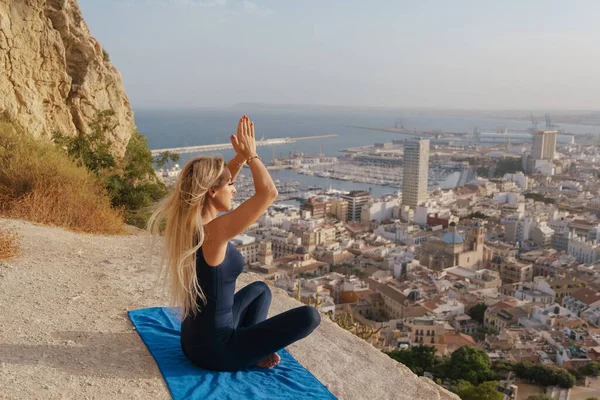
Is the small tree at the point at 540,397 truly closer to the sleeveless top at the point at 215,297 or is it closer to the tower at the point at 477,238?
the sleeveless top at the point at 215,297

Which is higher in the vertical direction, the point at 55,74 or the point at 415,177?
the point at 55,74

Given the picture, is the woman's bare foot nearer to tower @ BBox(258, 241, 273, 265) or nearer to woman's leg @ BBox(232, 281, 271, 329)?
woman's leg @ BBox(232, 281, 271, 329)

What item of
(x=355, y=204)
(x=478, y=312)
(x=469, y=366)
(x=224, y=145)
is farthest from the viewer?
(x=224, y=145)

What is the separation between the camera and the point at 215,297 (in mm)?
1524

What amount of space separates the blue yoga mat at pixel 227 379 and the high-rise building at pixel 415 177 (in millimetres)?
27849

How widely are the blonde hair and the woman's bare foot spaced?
0.34 meters

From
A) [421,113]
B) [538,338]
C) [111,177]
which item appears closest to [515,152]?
[538,338]

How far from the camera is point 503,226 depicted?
73.5 ft

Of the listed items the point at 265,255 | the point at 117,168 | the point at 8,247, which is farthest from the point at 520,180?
the point at 8,247

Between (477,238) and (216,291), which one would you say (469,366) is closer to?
(216,291)

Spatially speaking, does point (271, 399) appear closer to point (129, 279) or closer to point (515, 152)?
point (129, 279)

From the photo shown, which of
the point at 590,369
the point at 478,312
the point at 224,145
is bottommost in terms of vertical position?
the point at 478,312

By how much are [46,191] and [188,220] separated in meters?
2.47

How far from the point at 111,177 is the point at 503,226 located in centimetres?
1998
